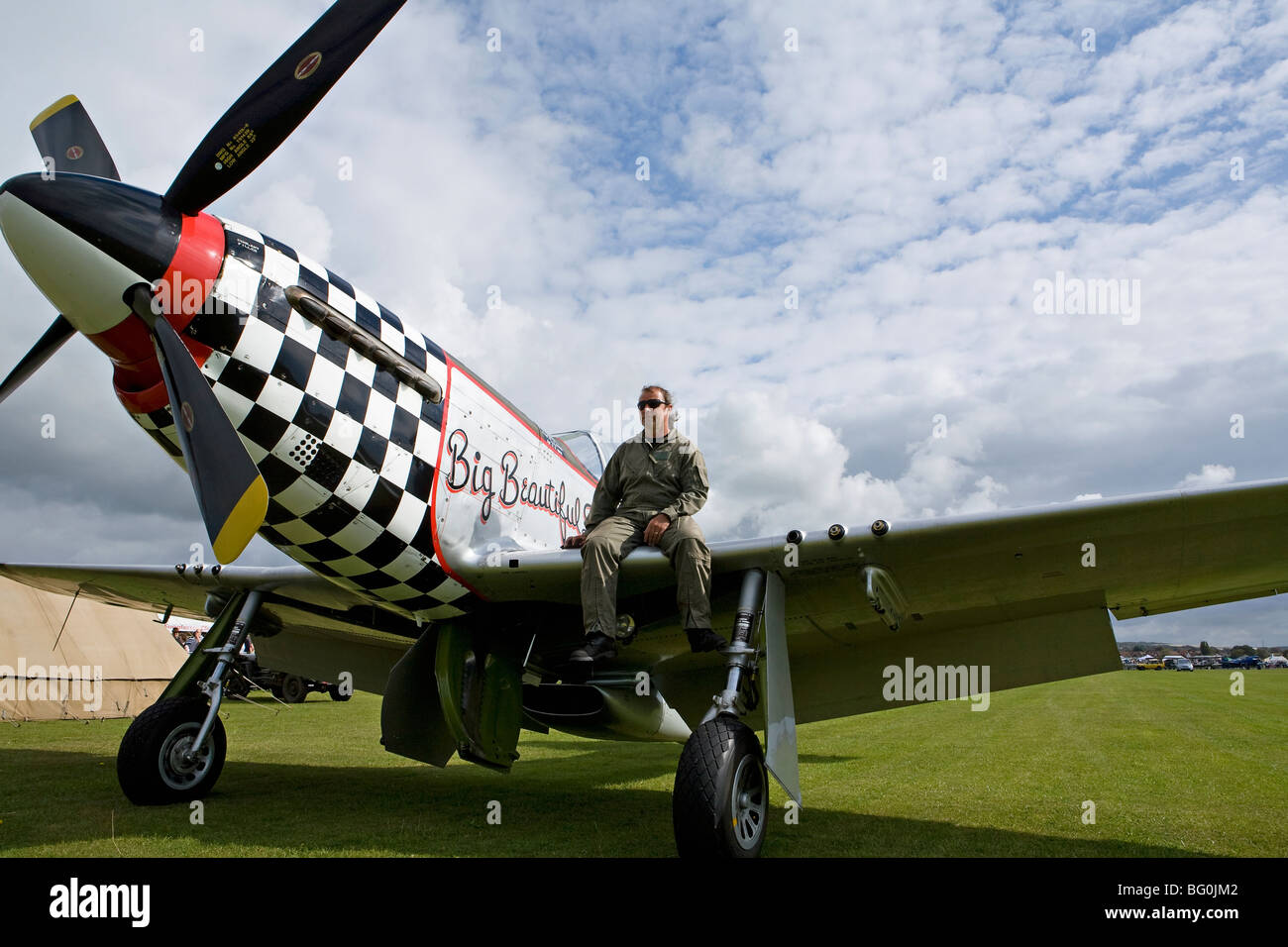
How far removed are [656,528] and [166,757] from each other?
392 centimetres

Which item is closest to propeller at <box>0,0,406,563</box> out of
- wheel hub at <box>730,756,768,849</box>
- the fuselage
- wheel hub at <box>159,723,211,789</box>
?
the fuselage

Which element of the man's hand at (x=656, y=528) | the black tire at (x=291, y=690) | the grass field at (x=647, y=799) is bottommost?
the black tire at (x=291, y=690)

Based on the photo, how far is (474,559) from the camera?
15.5 ft

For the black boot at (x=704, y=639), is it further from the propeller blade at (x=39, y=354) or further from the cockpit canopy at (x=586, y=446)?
the propeller blade at (x=39, y=354)

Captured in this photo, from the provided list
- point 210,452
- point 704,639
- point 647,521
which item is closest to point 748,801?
point 704,639

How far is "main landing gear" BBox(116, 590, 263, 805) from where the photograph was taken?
537 cm

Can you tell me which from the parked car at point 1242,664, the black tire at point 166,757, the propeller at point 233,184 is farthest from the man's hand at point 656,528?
the parked car at point 1242,664

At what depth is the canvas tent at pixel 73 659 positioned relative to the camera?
44.4 ft

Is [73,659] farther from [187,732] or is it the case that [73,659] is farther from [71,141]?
[71,141]

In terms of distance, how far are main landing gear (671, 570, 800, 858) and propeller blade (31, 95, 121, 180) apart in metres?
4.28

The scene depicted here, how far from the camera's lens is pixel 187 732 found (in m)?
5.70

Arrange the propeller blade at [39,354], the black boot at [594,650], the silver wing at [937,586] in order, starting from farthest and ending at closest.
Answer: the propeller blade at [39,354] < the silver wing at [937,586] < the black boot at [594,650]

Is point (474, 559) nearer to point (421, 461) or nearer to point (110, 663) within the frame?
point (421, 461)

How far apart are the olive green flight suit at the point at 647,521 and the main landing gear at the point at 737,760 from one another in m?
0.29
